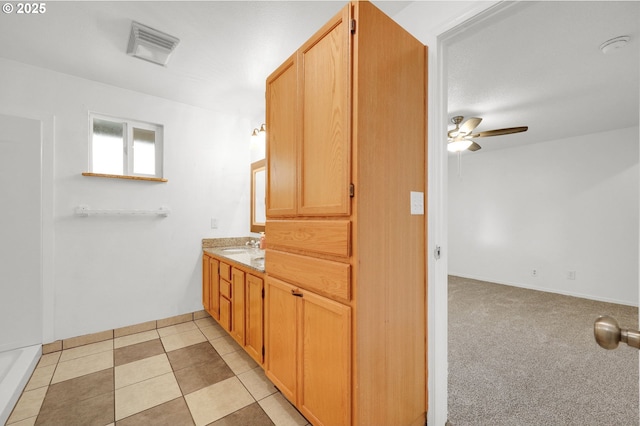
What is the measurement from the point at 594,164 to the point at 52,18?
6.33 metres

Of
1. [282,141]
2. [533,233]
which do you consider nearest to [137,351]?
[282,141]

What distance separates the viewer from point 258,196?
3.24 meters

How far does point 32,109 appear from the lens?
226 centimetres

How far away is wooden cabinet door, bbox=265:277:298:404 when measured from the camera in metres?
1.50

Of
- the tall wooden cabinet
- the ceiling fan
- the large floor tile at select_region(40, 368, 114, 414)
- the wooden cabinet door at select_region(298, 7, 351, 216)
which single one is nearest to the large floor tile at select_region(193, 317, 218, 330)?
the large floor tile at select_region(40, 368, 114, 414)

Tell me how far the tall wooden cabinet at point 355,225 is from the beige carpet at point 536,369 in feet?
2.08

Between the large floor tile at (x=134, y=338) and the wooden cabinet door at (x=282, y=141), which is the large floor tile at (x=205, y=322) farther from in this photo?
the wooden cabinet door at (x=282, y=141)

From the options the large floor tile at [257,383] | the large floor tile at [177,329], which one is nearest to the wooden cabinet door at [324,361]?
the large floor tile at [257,383]

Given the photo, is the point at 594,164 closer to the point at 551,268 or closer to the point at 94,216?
the point at 551,268

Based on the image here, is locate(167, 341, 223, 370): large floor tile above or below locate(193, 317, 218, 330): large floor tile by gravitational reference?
above

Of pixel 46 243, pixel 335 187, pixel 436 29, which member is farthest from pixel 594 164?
pixel 46 243

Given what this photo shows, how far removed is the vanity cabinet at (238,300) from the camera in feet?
6.21

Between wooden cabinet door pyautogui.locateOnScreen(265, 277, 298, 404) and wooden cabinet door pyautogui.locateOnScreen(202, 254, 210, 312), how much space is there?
1412mm

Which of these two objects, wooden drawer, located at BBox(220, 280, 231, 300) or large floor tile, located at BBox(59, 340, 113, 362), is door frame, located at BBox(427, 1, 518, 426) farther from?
large floor tile, located at BBox(59, 340, 113, 362)
